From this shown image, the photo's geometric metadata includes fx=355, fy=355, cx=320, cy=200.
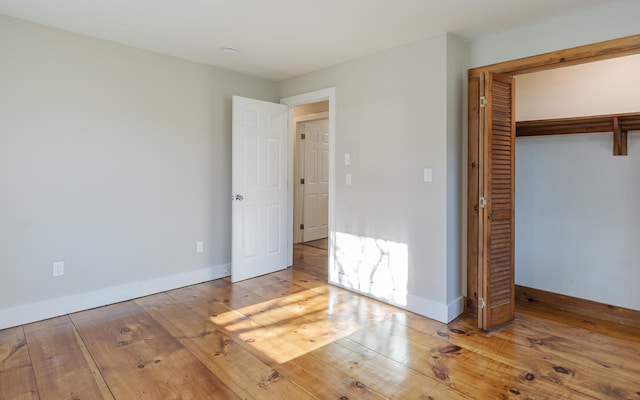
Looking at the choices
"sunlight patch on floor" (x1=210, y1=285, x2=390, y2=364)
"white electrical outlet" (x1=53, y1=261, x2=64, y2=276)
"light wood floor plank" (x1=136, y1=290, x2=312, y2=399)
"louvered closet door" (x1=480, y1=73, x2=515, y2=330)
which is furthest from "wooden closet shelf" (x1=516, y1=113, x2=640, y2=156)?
"white electrical outlet" (x1=53, y1=261, x2=64, y2=276)

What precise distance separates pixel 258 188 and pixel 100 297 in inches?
74.7

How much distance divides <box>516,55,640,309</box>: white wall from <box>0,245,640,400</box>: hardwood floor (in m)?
0.41

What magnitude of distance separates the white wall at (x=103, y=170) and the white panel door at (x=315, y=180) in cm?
223

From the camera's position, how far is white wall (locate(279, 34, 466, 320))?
3.02 meters

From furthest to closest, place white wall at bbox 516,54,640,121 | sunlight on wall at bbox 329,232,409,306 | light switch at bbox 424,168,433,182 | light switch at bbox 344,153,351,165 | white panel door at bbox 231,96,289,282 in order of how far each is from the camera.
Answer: white panel door at bbox 231,96,289,282
light switch at bbox 344,153,351,165
sunlight on wall at bbox 329,232,409,306
light switch at bbox 424,168,433,182
white wall at bbox 516,54,640,121

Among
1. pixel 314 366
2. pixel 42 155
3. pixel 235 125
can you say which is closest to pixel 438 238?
pixel 314 366

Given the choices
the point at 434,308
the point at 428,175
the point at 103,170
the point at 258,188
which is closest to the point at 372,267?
the point at 434,308

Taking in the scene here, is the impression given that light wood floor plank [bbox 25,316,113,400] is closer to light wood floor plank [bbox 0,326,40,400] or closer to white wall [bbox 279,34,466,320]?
light wood floor plank [bbox 0,326,40,400]

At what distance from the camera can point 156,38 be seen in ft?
10.4

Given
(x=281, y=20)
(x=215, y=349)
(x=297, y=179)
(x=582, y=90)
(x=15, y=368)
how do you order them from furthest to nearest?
1. (x=297, y=179)
2. (x=582, y=90)
3. (x=281, y=20)
4. (x=215, y=349)
5. (x=15, y=368)

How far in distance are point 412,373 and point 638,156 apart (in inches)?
102

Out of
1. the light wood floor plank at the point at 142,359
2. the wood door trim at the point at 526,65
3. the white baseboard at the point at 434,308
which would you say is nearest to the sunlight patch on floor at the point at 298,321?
the white baseboard at the point at 434,308

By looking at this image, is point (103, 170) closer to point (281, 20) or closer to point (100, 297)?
point (100, 297)

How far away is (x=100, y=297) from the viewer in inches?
129
